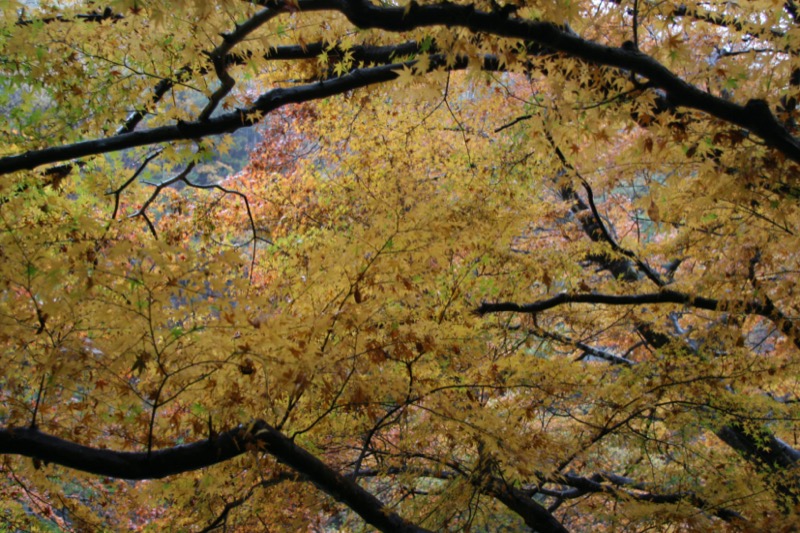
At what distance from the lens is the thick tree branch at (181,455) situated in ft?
7.05

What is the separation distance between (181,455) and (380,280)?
4.24 feet

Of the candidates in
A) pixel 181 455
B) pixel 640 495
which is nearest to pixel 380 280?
pixel 181 455

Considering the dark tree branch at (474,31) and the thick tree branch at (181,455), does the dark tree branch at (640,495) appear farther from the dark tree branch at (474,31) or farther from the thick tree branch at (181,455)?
the dark tree branch at (474,31)

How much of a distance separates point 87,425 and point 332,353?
159 centimetres

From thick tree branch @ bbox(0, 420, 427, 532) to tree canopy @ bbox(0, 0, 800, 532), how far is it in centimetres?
1

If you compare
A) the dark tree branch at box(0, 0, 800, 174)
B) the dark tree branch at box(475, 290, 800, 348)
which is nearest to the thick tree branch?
the dark tree branch at box(0, 0, 800, 174)

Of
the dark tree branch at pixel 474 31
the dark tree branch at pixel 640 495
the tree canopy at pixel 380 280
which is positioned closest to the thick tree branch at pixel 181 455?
the tree canopy at pixel 380 280

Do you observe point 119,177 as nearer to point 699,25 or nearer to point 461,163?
point 461,163

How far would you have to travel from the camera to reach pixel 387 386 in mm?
2930

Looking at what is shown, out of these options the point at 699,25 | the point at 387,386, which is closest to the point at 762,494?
the point at 387,386

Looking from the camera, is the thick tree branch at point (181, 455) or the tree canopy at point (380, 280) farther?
the tree canopy at point (380, 280)

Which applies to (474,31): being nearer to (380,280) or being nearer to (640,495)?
(380,280)

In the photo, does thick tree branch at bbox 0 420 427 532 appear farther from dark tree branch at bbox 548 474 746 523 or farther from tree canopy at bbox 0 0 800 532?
dark tree branch at bbox 548 474 746 523

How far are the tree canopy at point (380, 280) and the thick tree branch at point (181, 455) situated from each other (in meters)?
0.01
